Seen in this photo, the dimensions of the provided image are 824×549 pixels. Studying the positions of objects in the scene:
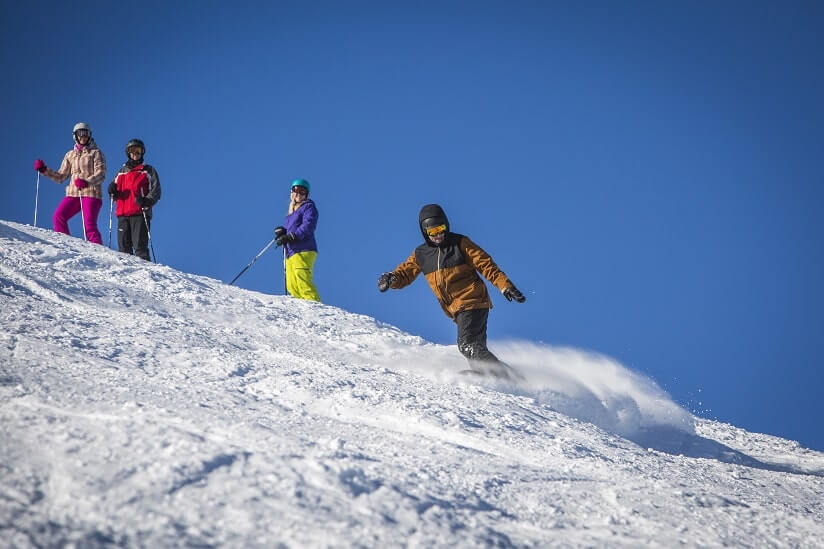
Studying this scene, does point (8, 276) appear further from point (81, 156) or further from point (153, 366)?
point (81, 156)

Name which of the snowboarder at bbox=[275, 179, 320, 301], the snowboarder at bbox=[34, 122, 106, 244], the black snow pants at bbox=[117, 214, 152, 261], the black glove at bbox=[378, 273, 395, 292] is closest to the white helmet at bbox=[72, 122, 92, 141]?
the snowboarder at bbox=[34, 122, 106, 244]

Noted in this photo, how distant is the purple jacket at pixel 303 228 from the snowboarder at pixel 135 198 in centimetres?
203

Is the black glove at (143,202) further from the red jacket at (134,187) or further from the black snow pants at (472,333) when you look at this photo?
the black snow pants at (472,333)

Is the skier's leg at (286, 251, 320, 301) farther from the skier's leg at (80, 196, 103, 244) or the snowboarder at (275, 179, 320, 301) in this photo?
the skier's leg at (80, 196, 103, 244)

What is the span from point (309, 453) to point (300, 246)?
7034 mm

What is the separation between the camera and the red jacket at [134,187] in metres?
8.85

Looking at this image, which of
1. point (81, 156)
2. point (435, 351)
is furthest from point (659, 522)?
point (81, 156)

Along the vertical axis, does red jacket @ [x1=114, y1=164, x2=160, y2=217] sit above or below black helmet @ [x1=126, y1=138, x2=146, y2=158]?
below

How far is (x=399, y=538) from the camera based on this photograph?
191 cm

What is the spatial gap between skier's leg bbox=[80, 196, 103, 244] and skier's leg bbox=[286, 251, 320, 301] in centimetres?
288

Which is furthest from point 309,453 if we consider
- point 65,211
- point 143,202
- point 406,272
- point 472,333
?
point 65,211

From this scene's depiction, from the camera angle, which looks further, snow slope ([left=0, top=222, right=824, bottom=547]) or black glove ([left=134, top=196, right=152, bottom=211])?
black glove ([left=134, top=196, right=152, bottom=211])

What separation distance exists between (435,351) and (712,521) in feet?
13.7

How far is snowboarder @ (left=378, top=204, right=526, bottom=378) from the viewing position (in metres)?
5.90
